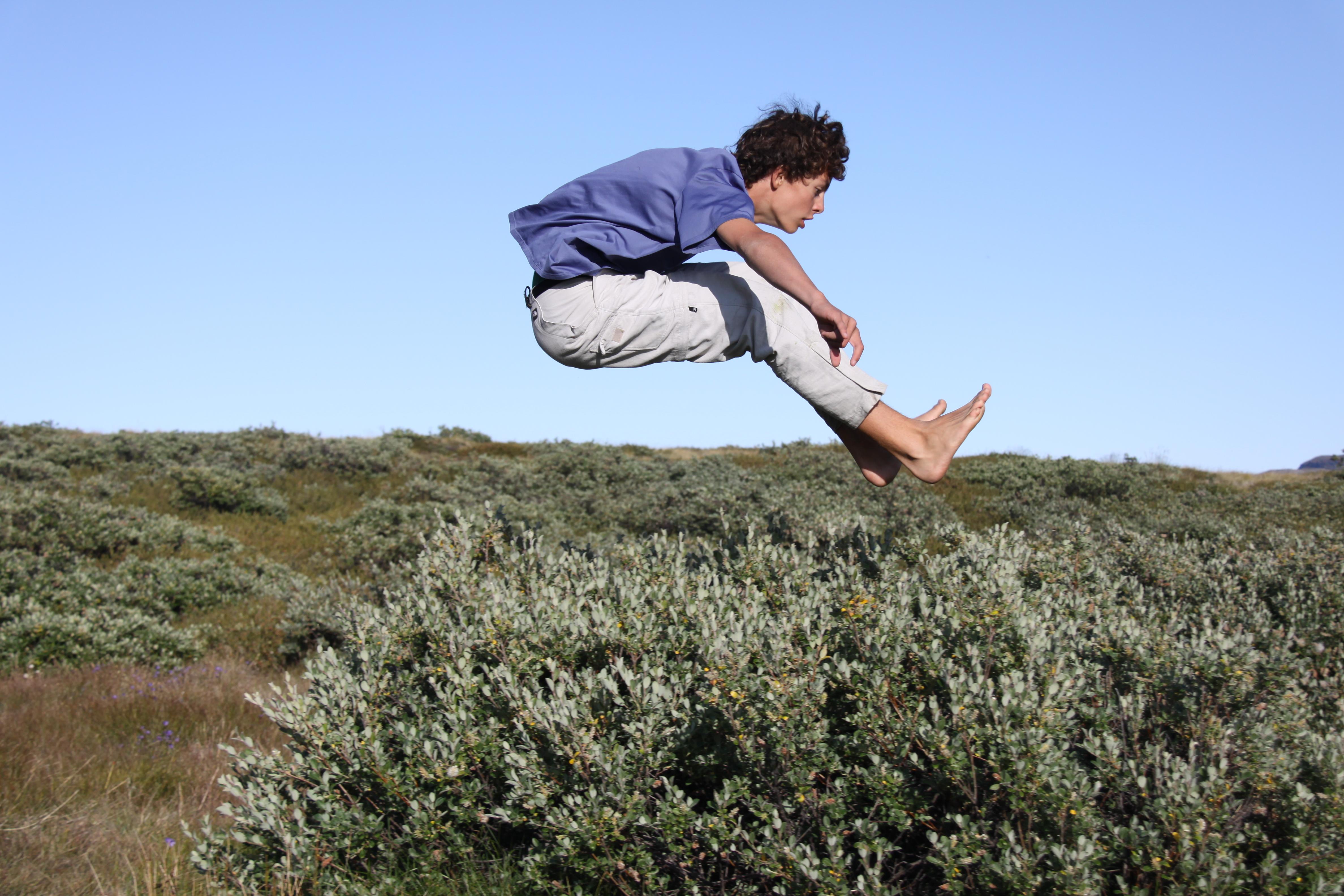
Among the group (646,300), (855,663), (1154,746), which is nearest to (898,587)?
(855,663)

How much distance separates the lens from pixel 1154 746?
2.88 m

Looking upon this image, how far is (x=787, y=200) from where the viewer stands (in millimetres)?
4504

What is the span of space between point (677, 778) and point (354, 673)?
1.67m

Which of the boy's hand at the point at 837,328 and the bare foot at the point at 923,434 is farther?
the bare foot at the point at 923,434

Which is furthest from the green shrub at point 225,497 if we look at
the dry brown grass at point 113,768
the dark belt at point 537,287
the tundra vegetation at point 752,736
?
the dark belt at point 537,287

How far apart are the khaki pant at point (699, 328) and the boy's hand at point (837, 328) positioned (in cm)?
15

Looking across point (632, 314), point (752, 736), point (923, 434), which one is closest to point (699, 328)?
point (632, 314)

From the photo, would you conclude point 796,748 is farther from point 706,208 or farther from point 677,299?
point 706,208

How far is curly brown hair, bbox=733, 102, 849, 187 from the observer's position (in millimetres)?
4520

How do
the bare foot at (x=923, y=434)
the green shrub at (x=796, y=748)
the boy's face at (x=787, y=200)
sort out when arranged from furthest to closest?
the boy's face at (x=787, y=200) → the bare foot at (x=923, y=434) → the green shrub at (x=796, y=748)

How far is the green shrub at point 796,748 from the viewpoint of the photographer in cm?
263

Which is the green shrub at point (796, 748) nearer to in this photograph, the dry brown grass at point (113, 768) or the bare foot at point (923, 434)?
the bare foot at point (923, 434)

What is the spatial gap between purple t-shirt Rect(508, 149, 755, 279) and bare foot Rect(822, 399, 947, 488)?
128cm

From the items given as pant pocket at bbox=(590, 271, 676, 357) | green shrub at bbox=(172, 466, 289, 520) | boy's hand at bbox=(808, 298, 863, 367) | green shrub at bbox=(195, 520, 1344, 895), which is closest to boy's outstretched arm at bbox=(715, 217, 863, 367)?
boy's hand at bbox=(808, 298, 863, 367)
